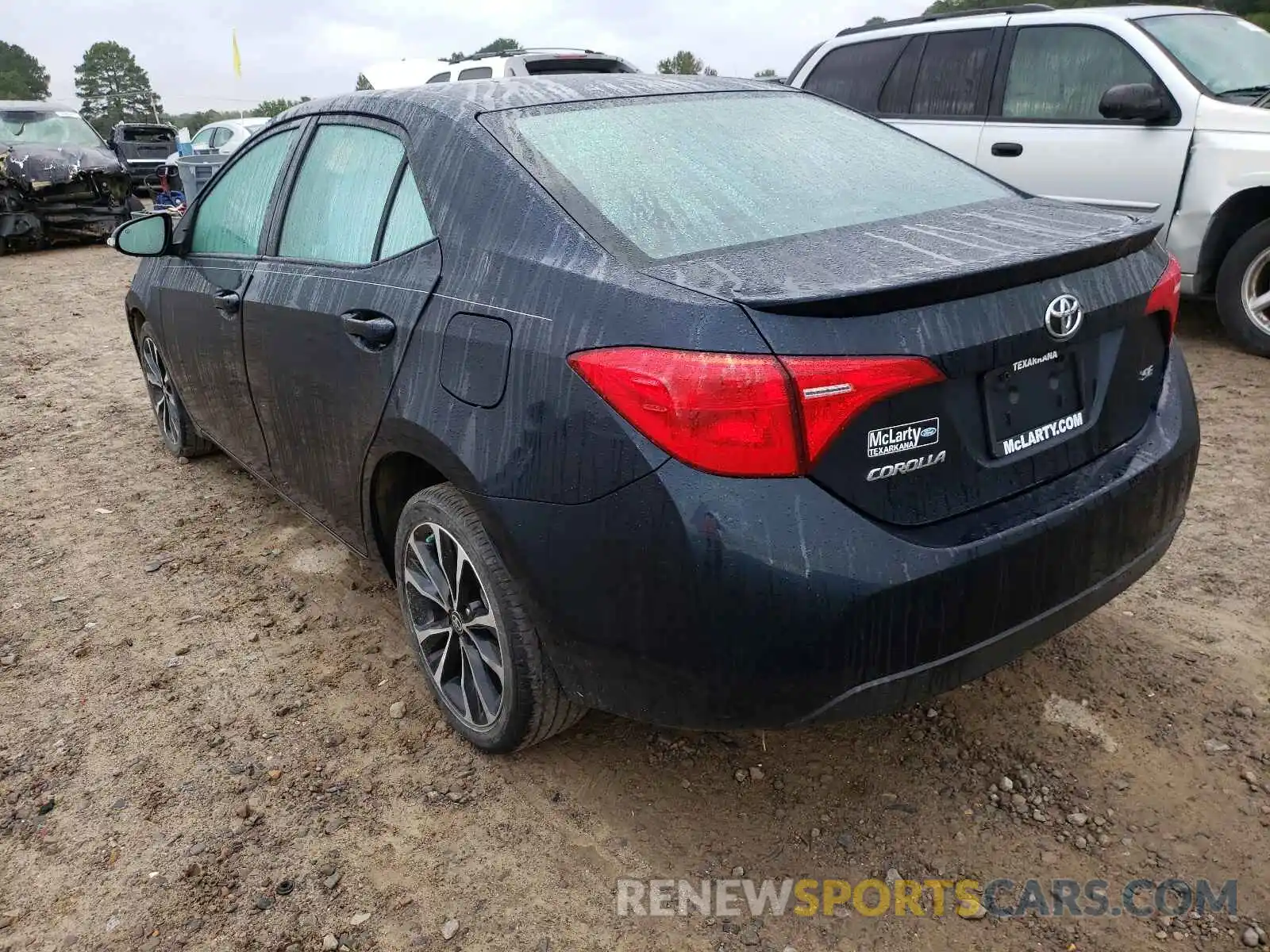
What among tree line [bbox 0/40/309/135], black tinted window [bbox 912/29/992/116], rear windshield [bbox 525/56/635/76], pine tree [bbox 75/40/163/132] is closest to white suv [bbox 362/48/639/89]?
rear windshield [bbox 525/56/635/76]

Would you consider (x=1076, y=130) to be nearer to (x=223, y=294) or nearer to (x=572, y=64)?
(x=223, y=294)

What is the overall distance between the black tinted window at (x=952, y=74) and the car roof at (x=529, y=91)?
3.91 m

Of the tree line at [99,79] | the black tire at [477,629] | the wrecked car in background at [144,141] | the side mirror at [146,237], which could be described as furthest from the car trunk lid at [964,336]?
the tree line at [99,79]

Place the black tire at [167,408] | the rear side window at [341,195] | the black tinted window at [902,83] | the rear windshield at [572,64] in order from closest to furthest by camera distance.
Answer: the rear side window at [341,195]
the black tire at [167,408]
the black tinted window at [902,83]
the rear windshield at [572,64]

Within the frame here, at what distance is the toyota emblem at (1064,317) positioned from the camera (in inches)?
75.0

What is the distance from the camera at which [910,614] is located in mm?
1771

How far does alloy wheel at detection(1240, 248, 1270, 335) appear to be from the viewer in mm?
5211

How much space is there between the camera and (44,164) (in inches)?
495

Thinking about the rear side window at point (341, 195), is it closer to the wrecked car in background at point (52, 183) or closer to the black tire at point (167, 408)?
the black tire at point (167, 408)

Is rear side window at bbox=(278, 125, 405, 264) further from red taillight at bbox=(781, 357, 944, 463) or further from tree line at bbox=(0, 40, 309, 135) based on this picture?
tree line at bbox=(0, 40, 309, 135)

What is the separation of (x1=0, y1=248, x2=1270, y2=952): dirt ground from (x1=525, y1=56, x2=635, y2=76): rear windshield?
711cm

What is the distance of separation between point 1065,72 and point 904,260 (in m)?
4.86

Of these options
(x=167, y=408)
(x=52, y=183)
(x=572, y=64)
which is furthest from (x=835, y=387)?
(x=52, y=183)

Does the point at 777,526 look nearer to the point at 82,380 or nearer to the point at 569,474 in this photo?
the point at 569,474
